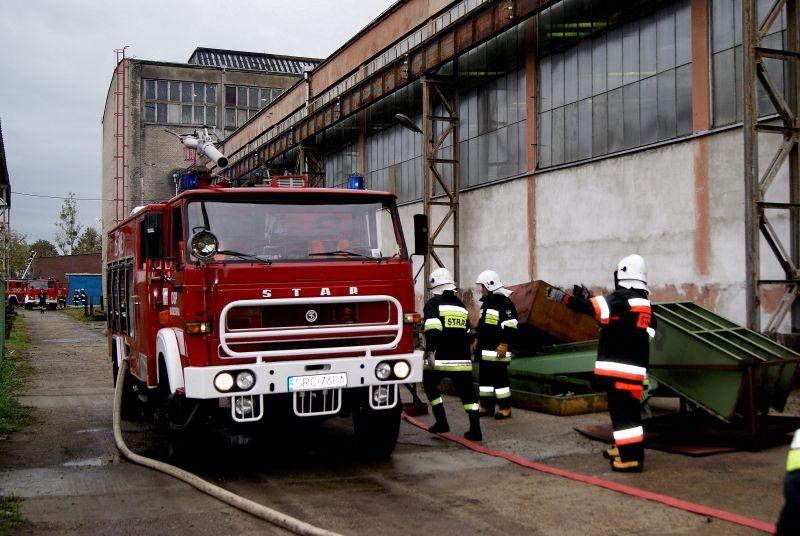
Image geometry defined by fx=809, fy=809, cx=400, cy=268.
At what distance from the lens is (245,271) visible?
672cm

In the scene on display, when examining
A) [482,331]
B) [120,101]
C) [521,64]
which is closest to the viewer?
[482,331]

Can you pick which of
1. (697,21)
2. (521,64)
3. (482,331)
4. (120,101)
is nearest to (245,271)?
(482,331)

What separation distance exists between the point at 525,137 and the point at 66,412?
11062 millimetres

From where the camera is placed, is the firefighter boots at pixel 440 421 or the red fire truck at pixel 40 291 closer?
the firefighter boots at pixel 440 421

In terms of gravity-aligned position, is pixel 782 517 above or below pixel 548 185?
below

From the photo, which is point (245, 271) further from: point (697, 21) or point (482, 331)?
point (697, 21)

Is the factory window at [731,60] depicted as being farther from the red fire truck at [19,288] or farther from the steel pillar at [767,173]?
the red fire truck at [19,288]

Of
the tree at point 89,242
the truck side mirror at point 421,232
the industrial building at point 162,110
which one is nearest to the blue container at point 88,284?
the industrial building at point 162,110

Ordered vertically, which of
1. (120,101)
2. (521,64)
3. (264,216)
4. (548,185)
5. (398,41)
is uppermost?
(120,101)

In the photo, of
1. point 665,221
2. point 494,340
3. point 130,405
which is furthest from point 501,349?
point 665,221

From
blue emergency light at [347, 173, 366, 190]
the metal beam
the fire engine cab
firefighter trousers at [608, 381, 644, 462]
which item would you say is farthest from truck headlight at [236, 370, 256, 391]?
the fire engine cab

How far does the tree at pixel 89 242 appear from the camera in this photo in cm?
9119

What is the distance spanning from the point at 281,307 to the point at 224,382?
30.7 inches

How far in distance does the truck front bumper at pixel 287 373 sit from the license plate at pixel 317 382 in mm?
19
